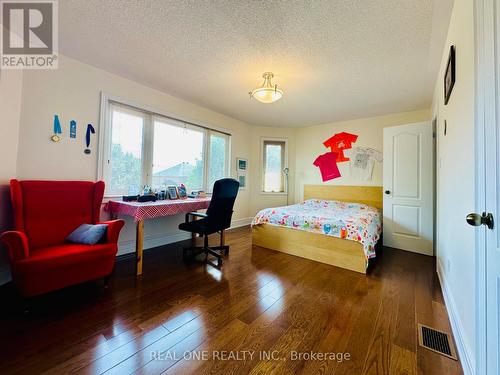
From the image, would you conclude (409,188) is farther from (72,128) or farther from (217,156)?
(72,128)

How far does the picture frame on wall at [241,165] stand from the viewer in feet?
15.9

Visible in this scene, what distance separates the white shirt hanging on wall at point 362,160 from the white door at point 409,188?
690mm

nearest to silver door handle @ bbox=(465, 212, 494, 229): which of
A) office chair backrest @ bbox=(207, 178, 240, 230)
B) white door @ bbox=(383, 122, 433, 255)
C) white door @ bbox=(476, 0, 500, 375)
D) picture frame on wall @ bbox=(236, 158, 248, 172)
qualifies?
white door @ bbox=(476, 0, 500, 375)

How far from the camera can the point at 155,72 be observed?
2.80 metres

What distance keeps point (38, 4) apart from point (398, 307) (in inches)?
158

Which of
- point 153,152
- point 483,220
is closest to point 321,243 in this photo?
point 483,220

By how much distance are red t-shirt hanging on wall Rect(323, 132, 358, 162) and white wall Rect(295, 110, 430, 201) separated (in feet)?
0.28

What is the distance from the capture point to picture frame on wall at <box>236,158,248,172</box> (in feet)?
15.9

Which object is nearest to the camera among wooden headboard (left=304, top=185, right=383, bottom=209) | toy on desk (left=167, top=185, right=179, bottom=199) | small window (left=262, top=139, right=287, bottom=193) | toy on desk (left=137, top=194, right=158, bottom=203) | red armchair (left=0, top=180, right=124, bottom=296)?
red armchair (left=0, top=180, right=124, bottom=296)

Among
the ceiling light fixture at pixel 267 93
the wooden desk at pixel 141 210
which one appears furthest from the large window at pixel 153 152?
the ceiling light fixture at pixel 267 93

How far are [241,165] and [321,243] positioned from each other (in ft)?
8.89

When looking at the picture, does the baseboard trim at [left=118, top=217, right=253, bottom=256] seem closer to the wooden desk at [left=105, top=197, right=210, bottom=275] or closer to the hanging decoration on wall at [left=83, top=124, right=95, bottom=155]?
the wooden desk at [left=105, top=197, right=210, bottom=275]

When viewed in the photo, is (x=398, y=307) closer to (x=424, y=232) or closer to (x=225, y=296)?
(x=225, y=296)

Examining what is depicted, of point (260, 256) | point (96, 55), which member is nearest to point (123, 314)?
point (260, 256)
